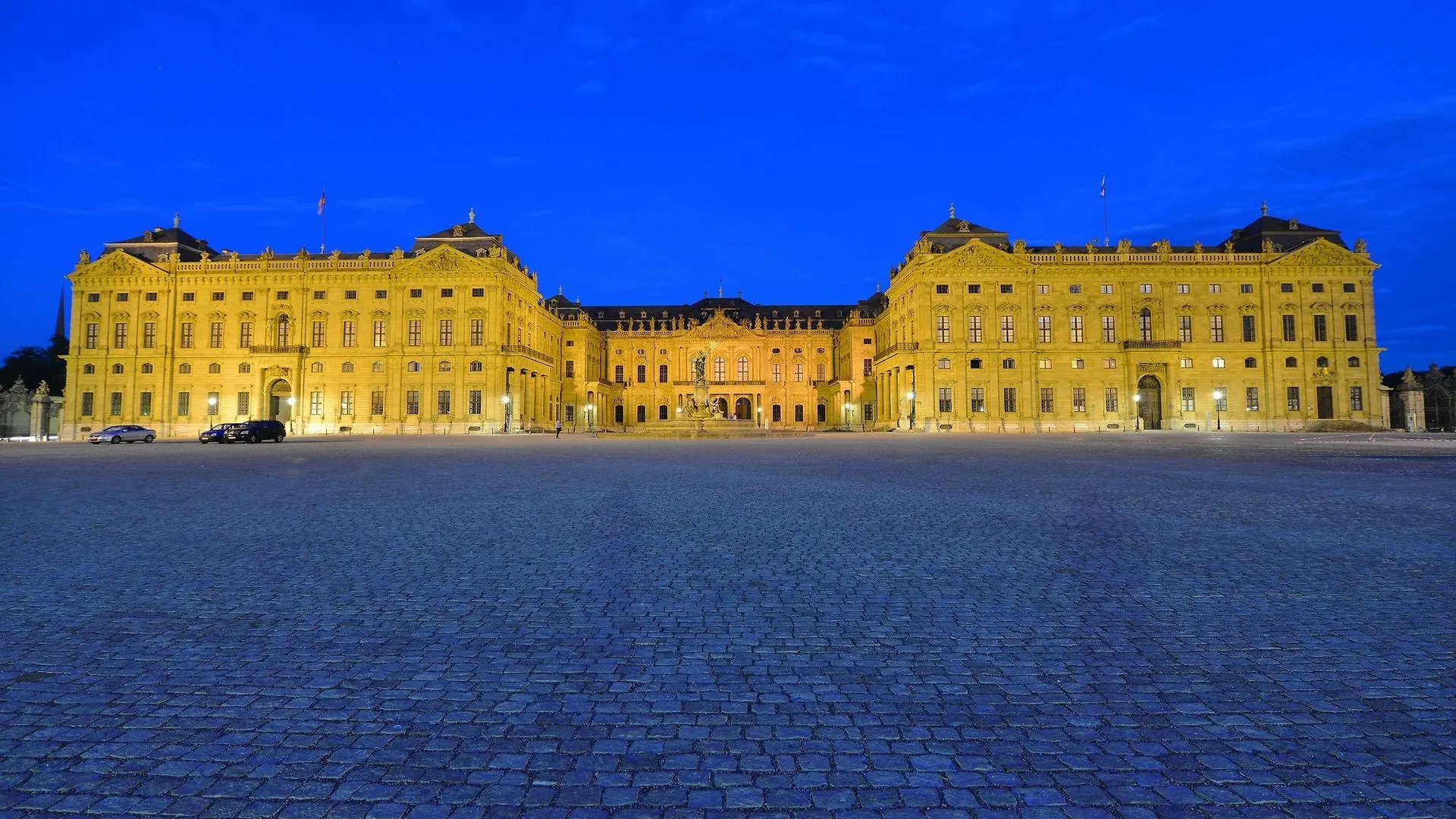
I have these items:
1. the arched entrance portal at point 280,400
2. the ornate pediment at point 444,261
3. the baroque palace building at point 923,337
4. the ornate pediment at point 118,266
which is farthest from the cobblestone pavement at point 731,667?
the ornate pediment at point 118,266

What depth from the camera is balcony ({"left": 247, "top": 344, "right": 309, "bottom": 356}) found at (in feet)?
193

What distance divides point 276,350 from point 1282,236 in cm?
8353

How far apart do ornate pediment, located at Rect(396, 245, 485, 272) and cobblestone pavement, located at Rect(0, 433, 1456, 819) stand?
52.9 meters

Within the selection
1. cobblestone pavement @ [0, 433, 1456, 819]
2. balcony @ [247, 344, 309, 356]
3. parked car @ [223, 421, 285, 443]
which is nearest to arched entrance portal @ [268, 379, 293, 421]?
balcony @ [247, 344, 309, 356]

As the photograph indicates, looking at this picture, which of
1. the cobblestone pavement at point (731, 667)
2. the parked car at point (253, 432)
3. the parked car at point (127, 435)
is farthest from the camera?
the parked car at point (127, 435)

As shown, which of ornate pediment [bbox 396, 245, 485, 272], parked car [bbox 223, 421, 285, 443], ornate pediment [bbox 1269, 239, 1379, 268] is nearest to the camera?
parked car [bbox 223, 421, 285, 443]

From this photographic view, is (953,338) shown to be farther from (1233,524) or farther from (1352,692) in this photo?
(1352,692)

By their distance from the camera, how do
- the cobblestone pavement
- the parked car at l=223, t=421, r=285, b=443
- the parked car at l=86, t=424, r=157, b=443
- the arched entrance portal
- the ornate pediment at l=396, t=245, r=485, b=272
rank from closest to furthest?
the cobblestone pavement
the parked car at l=223, t=421, r=285, b=443
the parked car at l=86, t=424, r=157, b=443
the ornate pediment at l=396, t=245, r=485, b=272
the arched entrance portal

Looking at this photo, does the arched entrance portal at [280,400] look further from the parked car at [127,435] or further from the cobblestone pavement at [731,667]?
the cobblestone pavement at [731,667]

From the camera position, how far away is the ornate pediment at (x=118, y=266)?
59812mm

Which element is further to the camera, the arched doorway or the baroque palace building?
the arched doorway

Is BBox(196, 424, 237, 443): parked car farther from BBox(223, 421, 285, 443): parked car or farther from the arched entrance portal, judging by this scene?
the arched entrance portal

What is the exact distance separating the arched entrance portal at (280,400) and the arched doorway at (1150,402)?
230ft

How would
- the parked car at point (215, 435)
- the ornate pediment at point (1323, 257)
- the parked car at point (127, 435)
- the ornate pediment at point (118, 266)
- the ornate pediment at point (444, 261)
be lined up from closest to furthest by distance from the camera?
the parked car at point (215, 435)
the parked car at point (127, 435)
the ornate pediment at point (1323, 257)
the ornate pediment at point (444, 261)
the ornate pediment at point (118, 266)
